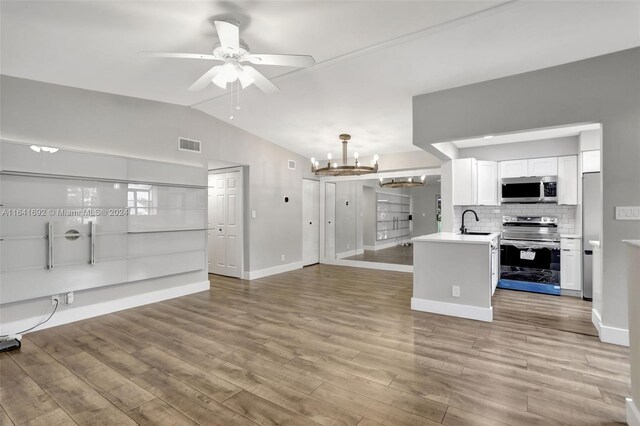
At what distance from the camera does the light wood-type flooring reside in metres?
7.11

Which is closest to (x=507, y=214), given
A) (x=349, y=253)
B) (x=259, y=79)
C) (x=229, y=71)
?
(x=349, y=253)

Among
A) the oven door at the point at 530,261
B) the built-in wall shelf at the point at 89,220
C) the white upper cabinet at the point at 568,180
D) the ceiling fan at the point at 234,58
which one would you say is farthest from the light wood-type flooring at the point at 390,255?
the ceiling fan at the point at 234,58

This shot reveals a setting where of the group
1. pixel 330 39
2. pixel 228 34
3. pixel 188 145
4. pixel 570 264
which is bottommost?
pixel 570 264

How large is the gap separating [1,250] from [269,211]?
4.06 metres

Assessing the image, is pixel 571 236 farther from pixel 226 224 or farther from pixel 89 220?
pixel 89 220

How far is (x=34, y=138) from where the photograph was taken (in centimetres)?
355

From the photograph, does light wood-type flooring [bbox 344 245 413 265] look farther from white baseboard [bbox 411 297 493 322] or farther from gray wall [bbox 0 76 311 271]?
white baseboard [bbox 411 297 493 322]

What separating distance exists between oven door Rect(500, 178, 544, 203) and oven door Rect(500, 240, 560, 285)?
0.74 m

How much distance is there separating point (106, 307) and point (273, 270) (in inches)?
123

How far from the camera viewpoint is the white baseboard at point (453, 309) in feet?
12.2

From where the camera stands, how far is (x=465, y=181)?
19.0 ft

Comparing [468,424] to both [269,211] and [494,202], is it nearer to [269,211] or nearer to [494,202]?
[494,202]

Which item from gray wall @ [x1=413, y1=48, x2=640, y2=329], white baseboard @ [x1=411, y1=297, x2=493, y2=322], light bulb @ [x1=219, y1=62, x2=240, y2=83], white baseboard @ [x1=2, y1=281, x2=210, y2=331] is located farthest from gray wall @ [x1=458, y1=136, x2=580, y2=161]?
white baseboard @ [x1=2, y1=281, x2=210, y2=331]

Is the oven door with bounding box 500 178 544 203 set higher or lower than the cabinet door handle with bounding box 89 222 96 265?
higher
